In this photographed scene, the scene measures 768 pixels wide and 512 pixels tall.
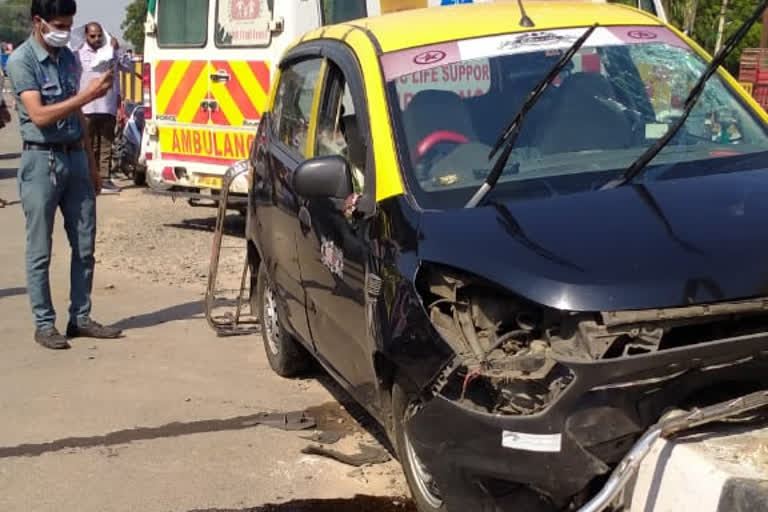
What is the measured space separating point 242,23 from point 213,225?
273cm

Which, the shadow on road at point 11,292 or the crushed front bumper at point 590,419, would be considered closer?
the crushed front bumper at point 590,419

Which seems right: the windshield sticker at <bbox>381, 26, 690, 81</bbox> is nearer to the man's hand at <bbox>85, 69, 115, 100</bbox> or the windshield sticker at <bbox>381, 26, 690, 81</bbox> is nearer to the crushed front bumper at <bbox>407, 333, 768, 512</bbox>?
the crushed front bumper at <bbox>407, 333, 768, 512</bbox>

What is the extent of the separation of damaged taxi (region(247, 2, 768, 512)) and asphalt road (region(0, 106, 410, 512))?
0.48 meters

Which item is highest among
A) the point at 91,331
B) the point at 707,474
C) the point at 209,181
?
the point at 707,474

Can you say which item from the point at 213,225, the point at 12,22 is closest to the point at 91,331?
the point at 213,225

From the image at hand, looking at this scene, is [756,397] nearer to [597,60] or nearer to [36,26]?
[597,60]

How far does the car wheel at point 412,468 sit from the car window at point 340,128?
0.97 m

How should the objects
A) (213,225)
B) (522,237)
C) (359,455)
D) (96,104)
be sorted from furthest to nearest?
(96,104) < (213,225) < (359,455) < (522,237)

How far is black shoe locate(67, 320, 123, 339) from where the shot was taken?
26.0ft

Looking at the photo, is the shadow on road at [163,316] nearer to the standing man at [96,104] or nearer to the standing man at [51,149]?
the standing man at [51,149]

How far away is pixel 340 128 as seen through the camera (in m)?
5.49

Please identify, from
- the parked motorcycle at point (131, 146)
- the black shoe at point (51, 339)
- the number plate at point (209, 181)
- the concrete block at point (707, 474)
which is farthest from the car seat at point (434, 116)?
the parked motorcycle at point (131, 146)

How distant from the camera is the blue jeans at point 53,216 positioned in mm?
7453

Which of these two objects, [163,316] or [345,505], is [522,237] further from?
[163,316]
